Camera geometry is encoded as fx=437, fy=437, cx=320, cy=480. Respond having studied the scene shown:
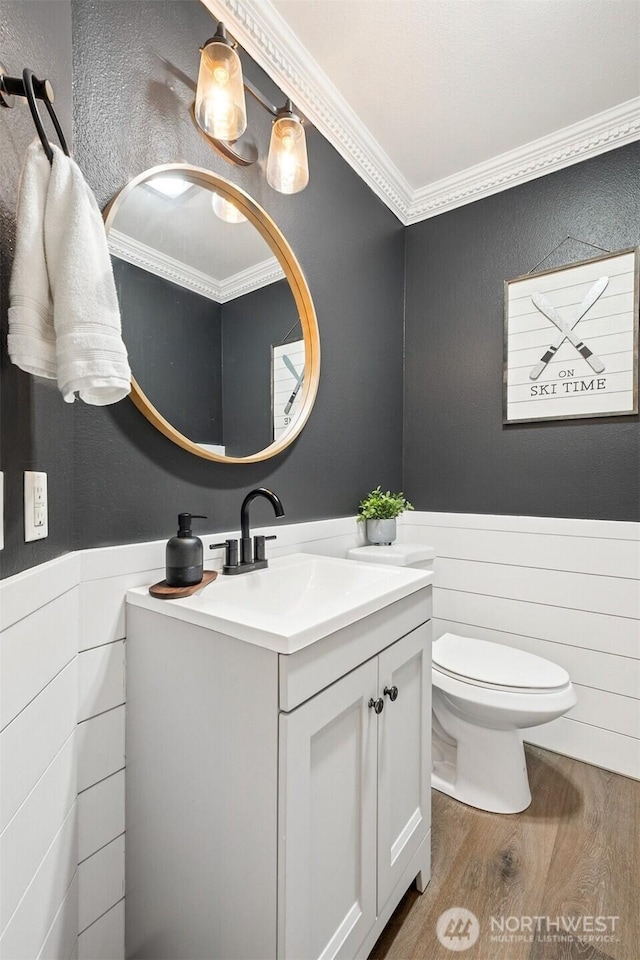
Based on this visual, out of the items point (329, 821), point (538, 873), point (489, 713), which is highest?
point (329, 821)

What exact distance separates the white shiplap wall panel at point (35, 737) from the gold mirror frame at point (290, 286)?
1.94 ft

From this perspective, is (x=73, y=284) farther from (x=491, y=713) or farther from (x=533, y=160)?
(x=533, y=160)

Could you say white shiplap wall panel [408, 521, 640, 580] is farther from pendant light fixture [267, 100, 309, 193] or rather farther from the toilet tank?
pendant light fixture [267, 100, 309, 193]

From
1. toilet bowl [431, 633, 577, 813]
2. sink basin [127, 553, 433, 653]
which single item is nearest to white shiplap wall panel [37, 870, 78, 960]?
sink basin [127, 553, 433, 653]

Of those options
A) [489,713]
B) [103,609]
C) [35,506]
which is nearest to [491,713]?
[489,713]

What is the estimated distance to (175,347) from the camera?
1.21 m

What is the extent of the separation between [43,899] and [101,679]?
36 cm

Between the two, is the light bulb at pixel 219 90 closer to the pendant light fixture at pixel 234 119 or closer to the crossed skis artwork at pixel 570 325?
the pendant light fixture at pixel 234 119

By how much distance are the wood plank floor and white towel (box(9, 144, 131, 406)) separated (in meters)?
1.49

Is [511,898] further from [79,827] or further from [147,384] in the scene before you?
[147,384]

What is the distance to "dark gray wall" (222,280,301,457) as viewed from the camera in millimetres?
1341

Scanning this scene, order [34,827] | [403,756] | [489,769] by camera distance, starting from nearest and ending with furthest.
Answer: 1. [34,827]
2. [403,756]
3. [489,769]

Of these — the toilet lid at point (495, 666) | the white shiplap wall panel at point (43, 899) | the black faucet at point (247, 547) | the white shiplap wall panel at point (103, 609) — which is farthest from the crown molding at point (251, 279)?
the toilet lid at point (495, 666)

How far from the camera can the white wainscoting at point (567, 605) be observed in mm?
1753
